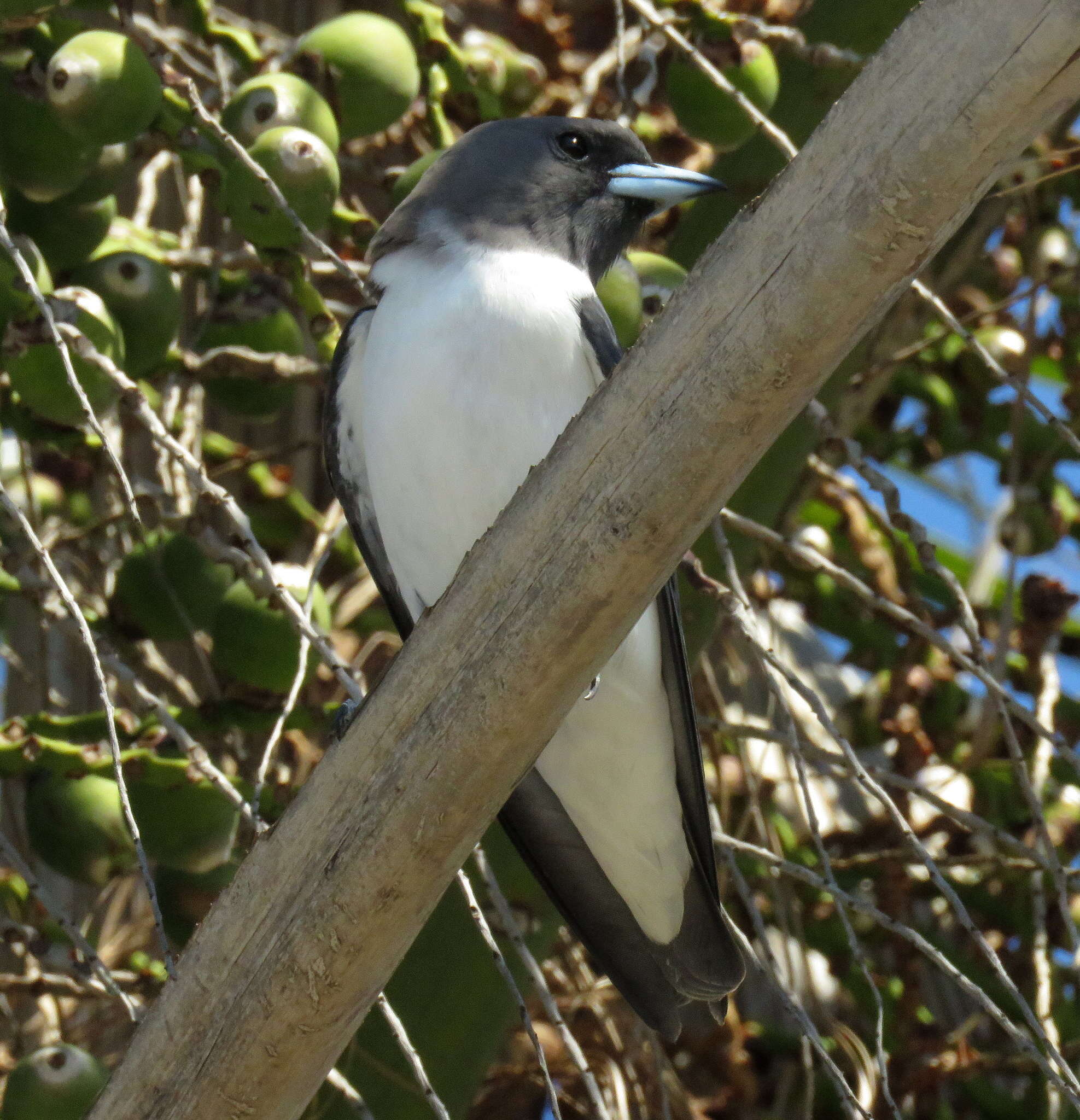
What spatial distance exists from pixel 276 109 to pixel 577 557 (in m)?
0.91

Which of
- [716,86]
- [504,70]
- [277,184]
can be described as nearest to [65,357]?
[277,184]

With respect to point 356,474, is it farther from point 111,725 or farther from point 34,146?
point 111,725

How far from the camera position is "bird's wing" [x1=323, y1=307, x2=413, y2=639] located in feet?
7.88

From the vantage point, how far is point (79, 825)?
1911mm

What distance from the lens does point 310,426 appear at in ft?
9.80

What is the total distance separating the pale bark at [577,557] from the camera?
1.25m

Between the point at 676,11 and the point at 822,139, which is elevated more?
the point at 822,139

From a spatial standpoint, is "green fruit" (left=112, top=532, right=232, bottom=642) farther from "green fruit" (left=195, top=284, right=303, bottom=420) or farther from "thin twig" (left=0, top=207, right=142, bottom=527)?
"thin twig" (left=0, top=207, right=142, bottom=527)

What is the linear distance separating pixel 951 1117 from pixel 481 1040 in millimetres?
778

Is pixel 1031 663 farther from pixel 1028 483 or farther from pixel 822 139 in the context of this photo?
pixel 822 139

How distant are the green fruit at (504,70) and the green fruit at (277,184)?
1.58 ft

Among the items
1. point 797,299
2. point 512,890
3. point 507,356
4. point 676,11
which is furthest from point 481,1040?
point 676,11

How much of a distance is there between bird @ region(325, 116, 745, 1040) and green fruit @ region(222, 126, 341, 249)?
26 centimetres

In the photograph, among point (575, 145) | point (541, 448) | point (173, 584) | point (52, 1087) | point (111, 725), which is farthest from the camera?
point (575, 145)
